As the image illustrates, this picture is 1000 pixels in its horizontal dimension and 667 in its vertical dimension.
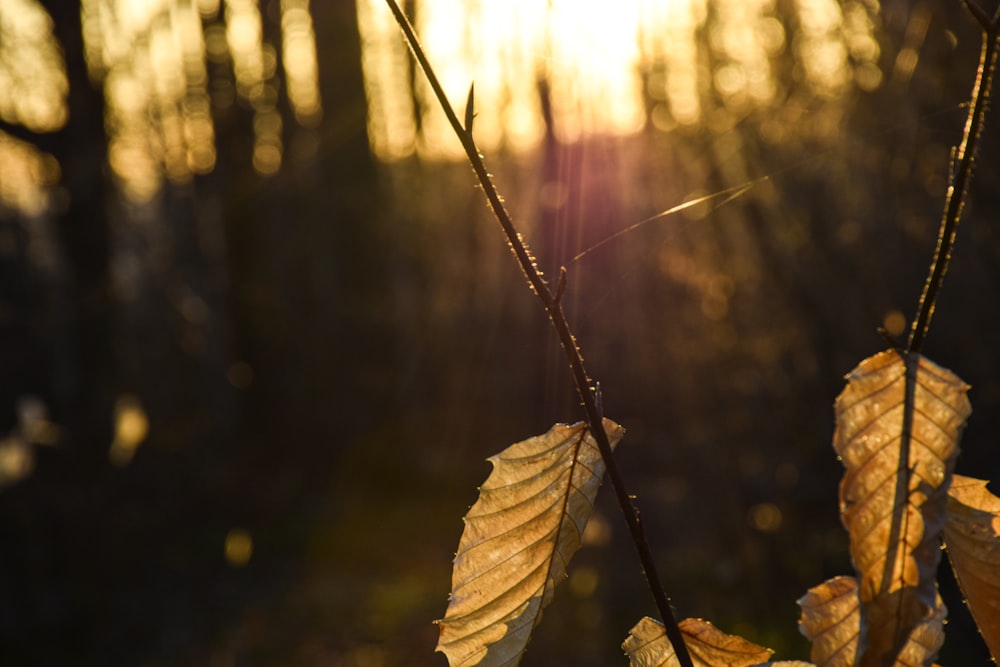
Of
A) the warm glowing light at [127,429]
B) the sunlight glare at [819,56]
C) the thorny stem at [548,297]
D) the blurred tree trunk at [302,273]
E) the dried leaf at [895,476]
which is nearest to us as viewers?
the thorny stem at [548,297]

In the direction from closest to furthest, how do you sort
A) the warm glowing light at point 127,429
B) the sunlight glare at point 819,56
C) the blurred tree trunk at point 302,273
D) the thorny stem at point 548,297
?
the thorny stem at point 548,297 < the sunlight glare at point 819,56 < the warm glowing light at point 127,429 < the blurred tree trunk at point 302,273

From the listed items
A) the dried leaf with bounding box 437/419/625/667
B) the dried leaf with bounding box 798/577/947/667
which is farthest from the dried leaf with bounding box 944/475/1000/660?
the dried leaf with bounding box 437/419/625/667

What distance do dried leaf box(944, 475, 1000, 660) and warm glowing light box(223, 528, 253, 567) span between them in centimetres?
709

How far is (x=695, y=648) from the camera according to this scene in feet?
1.77

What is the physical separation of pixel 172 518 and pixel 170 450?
4.49ft

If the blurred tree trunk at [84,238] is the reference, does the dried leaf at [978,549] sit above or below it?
below

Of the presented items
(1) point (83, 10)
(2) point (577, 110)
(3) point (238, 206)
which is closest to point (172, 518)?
(3) point (238, 206)

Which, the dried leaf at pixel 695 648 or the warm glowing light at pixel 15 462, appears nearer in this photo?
the dried leaf at pixel 695 648

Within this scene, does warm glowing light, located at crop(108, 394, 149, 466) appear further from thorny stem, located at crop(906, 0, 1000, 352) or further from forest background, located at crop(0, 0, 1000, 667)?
thorny stem, located at crop(906, 0, 1000, 352)

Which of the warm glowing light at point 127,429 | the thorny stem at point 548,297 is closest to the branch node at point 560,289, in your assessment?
the thorny stem at point 548,297

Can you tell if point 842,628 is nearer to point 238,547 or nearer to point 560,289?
point 560,289

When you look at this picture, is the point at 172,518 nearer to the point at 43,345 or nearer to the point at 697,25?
the point at 697,25

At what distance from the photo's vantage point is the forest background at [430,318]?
5.09m

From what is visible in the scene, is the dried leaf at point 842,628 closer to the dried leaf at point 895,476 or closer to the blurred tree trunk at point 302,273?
the dried leaf at point 895,476
